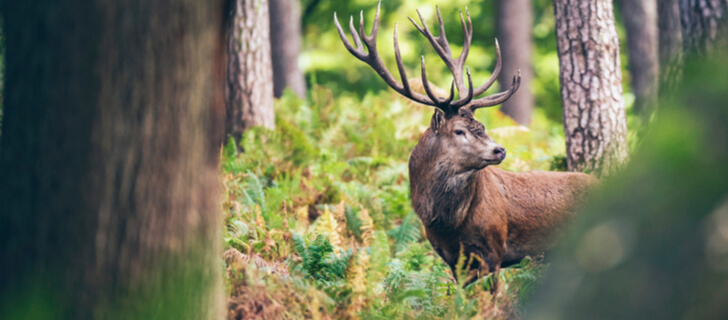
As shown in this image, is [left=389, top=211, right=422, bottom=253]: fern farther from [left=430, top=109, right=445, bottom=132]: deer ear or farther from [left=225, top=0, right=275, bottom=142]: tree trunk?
[left=225, top=0, right=275, bottom=142]: tree trunk

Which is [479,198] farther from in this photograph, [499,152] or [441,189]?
[499,152]

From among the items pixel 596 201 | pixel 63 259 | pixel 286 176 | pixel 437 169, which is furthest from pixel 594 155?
pixel 63 259

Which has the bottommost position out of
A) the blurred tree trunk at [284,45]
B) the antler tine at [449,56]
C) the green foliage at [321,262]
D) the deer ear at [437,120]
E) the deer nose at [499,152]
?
the green foliage at [321,262]

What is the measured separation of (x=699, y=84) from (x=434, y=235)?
358 cm

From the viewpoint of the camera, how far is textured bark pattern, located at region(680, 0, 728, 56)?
18.3 feet

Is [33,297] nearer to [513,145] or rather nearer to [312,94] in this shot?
[513,145]

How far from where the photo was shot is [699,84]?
2.11m

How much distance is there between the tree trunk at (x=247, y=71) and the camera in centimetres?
906

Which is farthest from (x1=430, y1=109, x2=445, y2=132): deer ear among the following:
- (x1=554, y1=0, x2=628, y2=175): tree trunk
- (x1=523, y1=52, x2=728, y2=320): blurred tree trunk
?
(x1=523, y1=52, x2=728, y2=320): blurred tree trunk

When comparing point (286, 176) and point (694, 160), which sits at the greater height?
point (694, 160)

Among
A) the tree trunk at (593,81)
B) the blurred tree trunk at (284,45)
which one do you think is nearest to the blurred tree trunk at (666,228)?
the tree trunk at (593,81)

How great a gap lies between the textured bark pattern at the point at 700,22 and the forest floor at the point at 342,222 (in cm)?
238

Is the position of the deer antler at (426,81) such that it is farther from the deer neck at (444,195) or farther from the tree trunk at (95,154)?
the tree trunk at (95,154)

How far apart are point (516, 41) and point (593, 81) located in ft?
32.5
